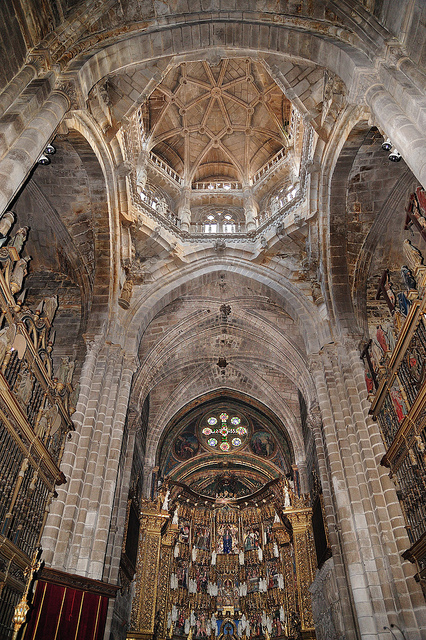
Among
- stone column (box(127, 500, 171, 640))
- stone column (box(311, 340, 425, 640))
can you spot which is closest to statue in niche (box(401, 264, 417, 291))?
stone column (box(311, 340, 425, 640))

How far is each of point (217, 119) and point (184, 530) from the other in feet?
57.5

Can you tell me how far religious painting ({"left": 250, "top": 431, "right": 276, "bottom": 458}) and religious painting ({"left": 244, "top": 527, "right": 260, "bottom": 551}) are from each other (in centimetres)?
315

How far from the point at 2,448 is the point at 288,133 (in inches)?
601

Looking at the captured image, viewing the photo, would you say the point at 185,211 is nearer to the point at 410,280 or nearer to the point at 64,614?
the point at 410,280

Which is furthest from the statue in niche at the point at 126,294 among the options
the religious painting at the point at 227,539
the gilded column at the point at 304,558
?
the religious painting at the point at 227,539

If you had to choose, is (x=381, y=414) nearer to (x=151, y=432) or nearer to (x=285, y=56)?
(x=285, y=56)

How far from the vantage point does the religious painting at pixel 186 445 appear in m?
21.0

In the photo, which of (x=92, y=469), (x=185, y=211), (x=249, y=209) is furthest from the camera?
(x=249, y=209)

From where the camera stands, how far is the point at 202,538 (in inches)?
794

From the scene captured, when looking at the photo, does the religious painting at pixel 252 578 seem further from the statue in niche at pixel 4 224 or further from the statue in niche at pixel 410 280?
the statue in niche at pixel 4 224

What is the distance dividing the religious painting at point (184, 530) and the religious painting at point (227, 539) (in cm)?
139

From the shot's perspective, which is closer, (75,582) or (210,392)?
(75,582)

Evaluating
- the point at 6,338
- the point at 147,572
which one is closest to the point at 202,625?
the point at 147,572

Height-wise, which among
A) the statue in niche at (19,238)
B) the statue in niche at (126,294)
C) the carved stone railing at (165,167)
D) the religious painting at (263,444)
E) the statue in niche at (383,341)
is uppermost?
the carved stone railing at (165,167)
